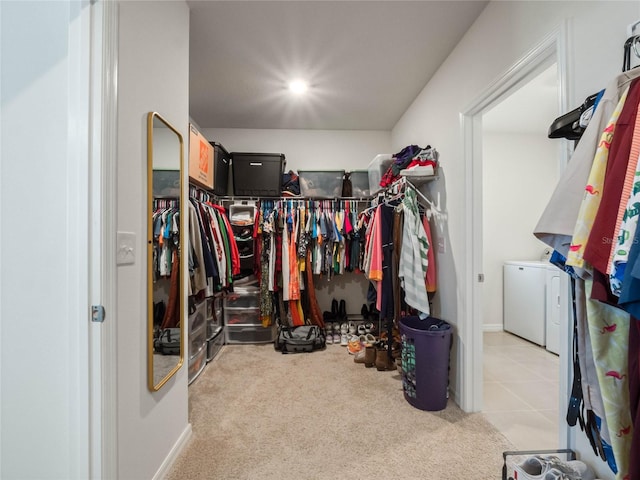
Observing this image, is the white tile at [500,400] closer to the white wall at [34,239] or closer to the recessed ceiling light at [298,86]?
the white wall at [34,239]

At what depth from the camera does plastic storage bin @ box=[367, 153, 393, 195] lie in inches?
109

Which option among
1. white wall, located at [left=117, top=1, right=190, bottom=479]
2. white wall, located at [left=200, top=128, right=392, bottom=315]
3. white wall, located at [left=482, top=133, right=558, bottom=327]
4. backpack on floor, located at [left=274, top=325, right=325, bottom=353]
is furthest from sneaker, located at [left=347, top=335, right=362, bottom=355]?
white wall, located at [left=482, top=133, right=558, bottom=327]

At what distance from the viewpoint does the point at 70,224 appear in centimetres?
92

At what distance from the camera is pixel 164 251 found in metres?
1.41

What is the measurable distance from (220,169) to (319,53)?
1.57 metres

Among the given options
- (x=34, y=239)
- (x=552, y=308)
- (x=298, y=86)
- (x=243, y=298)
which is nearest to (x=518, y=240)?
(x=552, y=308)

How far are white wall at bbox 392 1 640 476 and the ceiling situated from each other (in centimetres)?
18

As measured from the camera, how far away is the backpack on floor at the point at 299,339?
2900mm

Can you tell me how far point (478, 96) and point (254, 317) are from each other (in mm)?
2937

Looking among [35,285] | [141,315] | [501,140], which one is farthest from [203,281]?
[501,140]

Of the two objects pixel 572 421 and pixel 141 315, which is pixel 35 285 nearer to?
pixel 141 315

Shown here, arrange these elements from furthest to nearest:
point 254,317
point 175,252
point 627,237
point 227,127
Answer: point 227,127 → point 254,317 → point 175,252 → point 627,237

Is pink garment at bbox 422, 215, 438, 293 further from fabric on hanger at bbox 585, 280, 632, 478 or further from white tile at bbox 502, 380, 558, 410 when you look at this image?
fabric on hanger at bbox 585, 280, 632, 478

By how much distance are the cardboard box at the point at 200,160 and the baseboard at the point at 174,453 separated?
177 cm
